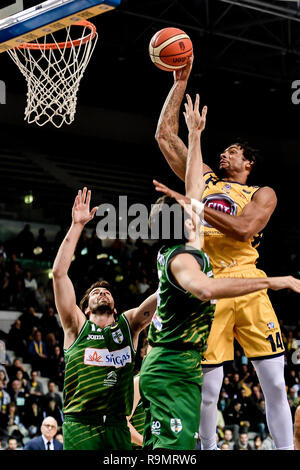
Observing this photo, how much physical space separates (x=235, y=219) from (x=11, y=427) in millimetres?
7671

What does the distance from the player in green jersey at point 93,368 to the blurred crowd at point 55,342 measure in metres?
5.99

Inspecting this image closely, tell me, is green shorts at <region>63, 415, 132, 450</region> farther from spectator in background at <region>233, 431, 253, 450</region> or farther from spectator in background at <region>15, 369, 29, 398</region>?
spectator in background at <region>233, 431, 253, 450</region>

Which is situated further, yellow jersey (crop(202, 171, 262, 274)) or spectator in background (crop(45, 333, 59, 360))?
spectator in background (crop(45, 333, 59, 360))

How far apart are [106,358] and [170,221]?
1.55 m

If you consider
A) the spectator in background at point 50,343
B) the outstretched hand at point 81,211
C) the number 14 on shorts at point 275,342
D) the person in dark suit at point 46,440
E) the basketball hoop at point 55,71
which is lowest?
the person in dark suit at point 46,440

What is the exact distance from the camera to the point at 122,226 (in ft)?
57.6

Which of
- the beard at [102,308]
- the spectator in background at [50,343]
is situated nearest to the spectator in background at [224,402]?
the spectator in background at [50,343]

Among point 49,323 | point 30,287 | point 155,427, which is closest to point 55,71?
point 155,427

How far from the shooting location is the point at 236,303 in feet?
17.7

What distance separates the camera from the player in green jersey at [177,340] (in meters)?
4.38

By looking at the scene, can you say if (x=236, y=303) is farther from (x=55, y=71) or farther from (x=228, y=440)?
(x=228, y=440)

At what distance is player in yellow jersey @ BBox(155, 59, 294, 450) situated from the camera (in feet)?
17.2

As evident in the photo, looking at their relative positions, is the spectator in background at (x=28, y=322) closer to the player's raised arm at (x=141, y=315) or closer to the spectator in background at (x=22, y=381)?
the spectator in background at (x=22, y=381)

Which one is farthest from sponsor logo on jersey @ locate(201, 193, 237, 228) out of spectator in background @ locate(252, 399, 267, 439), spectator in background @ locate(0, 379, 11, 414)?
spectator in background @ locate(252, 399, 267, 439)
